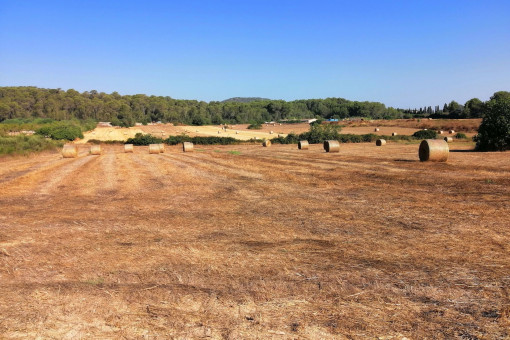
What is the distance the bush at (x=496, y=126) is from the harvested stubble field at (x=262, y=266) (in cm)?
1900

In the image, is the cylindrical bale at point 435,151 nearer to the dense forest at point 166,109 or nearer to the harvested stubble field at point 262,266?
the harvested stubble field at point 262,266

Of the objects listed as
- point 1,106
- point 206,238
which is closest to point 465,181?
point 206,238

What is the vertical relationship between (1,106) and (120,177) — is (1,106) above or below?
above

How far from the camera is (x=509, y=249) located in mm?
6891

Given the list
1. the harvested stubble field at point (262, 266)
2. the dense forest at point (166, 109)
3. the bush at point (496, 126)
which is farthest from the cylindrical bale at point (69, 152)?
the dense forest at point (166, 109)

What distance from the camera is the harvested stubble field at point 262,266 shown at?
15.0 ft

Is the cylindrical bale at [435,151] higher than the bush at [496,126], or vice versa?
the bush at [496,126]

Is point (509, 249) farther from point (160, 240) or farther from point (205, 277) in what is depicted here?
point (160, 240)

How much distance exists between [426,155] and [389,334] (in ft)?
68.9

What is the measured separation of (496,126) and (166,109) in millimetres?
141555

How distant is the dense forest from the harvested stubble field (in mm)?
103155

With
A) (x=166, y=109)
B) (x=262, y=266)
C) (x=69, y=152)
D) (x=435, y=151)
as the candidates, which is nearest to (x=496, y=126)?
(x=435, y=151)

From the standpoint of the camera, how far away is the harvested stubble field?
180 inches

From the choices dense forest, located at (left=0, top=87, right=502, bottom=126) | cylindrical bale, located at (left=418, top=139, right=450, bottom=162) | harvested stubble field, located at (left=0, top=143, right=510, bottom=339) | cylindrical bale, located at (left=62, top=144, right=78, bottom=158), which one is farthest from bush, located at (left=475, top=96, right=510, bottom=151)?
dense forest, located at (left=0, top=87, right=502, bottom=126)
